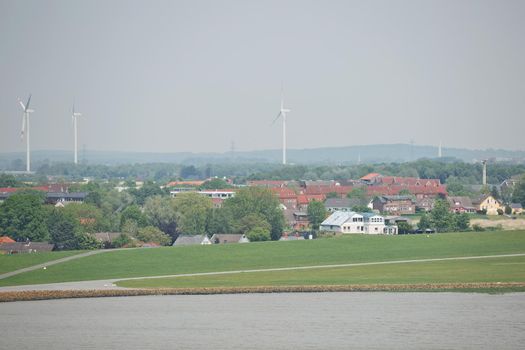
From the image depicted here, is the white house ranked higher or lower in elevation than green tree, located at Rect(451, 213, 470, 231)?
lower

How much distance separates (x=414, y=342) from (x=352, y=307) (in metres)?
9.21

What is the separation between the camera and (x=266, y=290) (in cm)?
5672

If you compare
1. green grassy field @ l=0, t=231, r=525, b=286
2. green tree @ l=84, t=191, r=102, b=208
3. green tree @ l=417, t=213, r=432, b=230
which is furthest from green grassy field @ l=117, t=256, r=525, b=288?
green tree @ l=84, t=191, r=102, b=208

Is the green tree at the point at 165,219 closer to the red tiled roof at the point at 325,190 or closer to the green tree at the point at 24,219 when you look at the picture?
the green tree at the point at 24,219

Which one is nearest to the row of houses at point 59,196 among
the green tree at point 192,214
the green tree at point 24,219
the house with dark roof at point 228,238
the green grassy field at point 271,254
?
the green tree at point 192,214

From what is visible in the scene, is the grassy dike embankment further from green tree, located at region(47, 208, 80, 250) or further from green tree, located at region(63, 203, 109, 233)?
green tree, located at region(63, 203, 109, 233)

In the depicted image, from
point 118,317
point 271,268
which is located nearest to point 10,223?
point 271,268

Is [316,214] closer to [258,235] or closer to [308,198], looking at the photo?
[258,235]

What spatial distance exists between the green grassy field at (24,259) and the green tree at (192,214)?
2882 cm

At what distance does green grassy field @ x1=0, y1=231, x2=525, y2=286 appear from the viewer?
2763 inches

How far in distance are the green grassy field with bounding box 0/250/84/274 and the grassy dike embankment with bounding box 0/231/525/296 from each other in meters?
2.85

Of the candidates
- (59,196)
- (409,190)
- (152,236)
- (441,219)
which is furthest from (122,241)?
(409,190)

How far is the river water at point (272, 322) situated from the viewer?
1597 inches

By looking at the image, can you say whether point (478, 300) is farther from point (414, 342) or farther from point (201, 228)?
point (201, 228)
